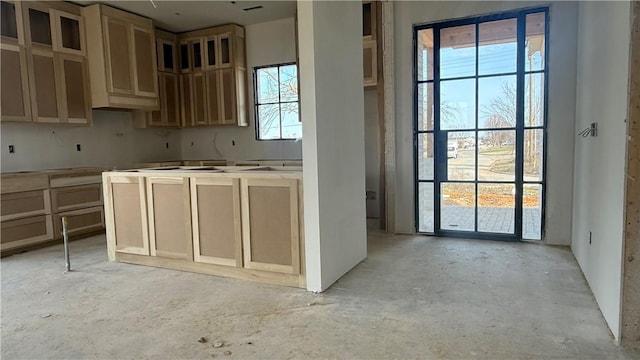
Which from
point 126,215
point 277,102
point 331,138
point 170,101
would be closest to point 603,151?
point 331,138

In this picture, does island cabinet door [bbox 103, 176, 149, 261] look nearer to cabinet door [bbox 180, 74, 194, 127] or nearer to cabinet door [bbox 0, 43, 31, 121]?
cabinet door [bbox 0, 43, 31, 121]

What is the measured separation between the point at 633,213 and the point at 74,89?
595 centimetres

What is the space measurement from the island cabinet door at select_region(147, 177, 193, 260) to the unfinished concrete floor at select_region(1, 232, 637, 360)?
0.23 metres

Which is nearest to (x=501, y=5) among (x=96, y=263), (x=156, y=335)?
(x=156, y=335)

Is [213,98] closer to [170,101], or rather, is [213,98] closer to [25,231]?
[170,101]

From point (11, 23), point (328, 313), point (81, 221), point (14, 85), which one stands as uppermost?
point (11, 23)

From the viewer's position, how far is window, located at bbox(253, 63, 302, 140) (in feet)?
21.4

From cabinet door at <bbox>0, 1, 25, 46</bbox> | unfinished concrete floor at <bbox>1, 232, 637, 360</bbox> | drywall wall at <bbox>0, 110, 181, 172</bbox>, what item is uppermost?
cabinet door at <bbox>0, 1, 25, 46</bbox>

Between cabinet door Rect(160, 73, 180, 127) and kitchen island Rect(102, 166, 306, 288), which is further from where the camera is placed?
cabinet door Rect(160, 73, 180, 127)

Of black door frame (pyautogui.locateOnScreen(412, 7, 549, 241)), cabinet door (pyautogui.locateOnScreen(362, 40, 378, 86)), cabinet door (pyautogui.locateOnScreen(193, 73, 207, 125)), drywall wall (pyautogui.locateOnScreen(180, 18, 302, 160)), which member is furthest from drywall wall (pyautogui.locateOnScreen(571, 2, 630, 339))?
cabinet door (pyautogui.locateOnScreen(193, 73, 207, 125))

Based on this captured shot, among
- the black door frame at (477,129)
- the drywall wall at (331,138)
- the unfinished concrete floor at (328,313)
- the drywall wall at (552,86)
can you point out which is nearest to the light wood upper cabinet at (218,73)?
the drywall wall at (552,86)

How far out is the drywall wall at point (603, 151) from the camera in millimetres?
2238

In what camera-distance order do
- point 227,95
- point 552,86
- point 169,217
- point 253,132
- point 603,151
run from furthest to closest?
point 253,132
point 227,95
point 552,86
point 169,217
point 603,151

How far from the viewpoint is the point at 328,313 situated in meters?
2.71
